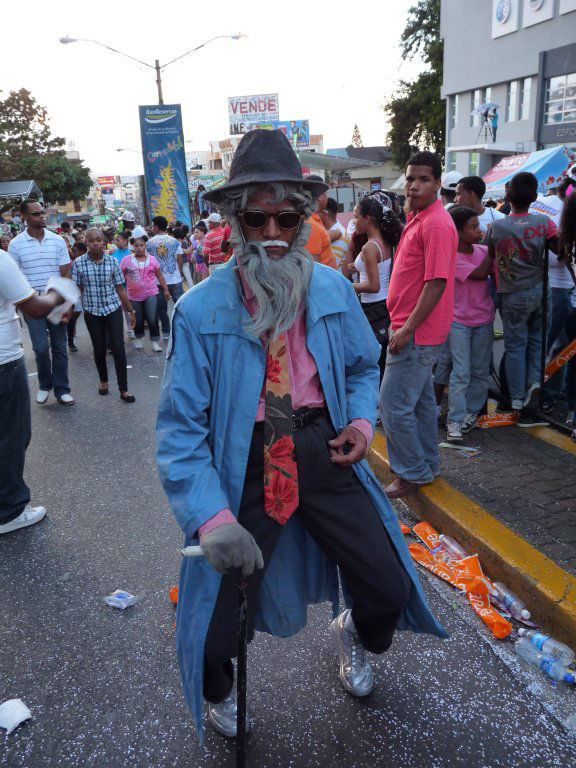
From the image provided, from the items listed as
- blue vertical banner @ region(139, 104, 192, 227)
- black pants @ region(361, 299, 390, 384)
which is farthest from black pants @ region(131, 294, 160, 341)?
blue vertical banner @ region(139, 104, 192, 227)

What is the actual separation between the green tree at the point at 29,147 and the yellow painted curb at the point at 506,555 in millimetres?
42075

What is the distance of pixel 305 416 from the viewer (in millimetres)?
1950

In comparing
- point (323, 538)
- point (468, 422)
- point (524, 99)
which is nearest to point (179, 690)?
point (323, 538)

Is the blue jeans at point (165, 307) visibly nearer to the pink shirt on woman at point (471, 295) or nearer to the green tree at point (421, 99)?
the pink shirt on woman at point (471, 295)

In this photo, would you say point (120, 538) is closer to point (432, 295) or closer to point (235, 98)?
point (432, 295)

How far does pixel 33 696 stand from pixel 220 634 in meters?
1.14

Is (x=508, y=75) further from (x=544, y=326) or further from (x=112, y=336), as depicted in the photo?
(x=544, y=326)

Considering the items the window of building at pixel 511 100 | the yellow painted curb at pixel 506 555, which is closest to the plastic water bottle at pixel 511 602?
the yellow painted curb at pixel 506 555

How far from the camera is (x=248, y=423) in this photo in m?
1.83

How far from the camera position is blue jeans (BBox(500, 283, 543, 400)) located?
452cm

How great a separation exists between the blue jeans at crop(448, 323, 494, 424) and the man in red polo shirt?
0.78 m

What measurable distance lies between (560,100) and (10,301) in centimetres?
2949

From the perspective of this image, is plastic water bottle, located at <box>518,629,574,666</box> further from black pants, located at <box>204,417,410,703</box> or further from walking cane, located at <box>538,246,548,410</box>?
walking cane, located at <box>538,246,548,410</box>

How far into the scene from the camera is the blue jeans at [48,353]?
6.37 metres
